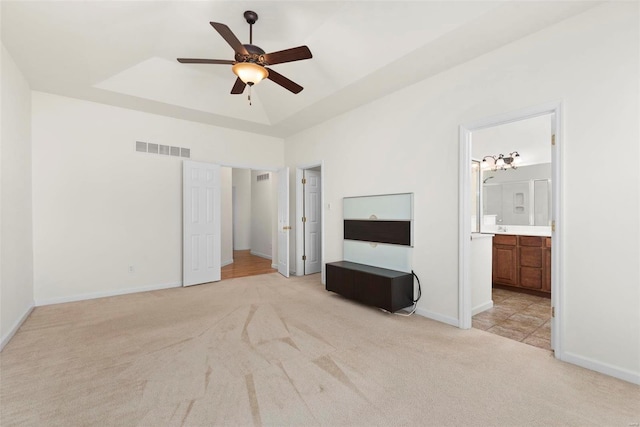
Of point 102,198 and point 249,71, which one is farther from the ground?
point 249,71

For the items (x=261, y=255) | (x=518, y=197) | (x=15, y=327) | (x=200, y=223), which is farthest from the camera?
(x=261, y=255)

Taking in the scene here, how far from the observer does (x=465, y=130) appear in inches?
120

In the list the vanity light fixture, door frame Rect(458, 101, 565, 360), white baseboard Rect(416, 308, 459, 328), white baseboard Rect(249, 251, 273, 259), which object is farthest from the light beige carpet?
white baseboard Rect(249, 251, 273, 259)

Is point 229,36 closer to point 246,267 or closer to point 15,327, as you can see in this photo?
point 15,327

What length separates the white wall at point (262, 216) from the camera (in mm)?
7930

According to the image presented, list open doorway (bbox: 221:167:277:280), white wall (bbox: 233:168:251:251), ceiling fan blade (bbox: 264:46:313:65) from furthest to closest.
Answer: white wall (bbox: 233:168:251:251)
open doorway (bbox: 221:167:277:280)
ceiling fan blade (bbox: 264:46:313:65)

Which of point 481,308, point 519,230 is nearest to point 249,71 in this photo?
point 481,308

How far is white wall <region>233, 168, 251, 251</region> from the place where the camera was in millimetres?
9227

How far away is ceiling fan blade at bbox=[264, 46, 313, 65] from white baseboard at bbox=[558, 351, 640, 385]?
3432 millimetres

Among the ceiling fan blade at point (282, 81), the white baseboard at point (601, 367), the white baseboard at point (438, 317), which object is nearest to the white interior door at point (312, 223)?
the ceiling fan blade at point (282, 81)

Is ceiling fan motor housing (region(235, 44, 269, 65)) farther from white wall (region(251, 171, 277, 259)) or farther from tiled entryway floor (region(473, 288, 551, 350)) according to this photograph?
white wall (region(251, 171, 277, 259))

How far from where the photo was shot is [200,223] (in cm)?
499

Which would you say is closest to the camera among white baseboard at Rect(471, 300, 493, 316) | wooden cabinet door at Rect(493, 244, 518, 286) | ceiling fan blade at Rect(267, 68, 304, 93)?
ceiling fan blade at Rect(267, 68, 304, 93)

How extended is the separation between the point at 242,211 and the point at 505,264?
7.40m
